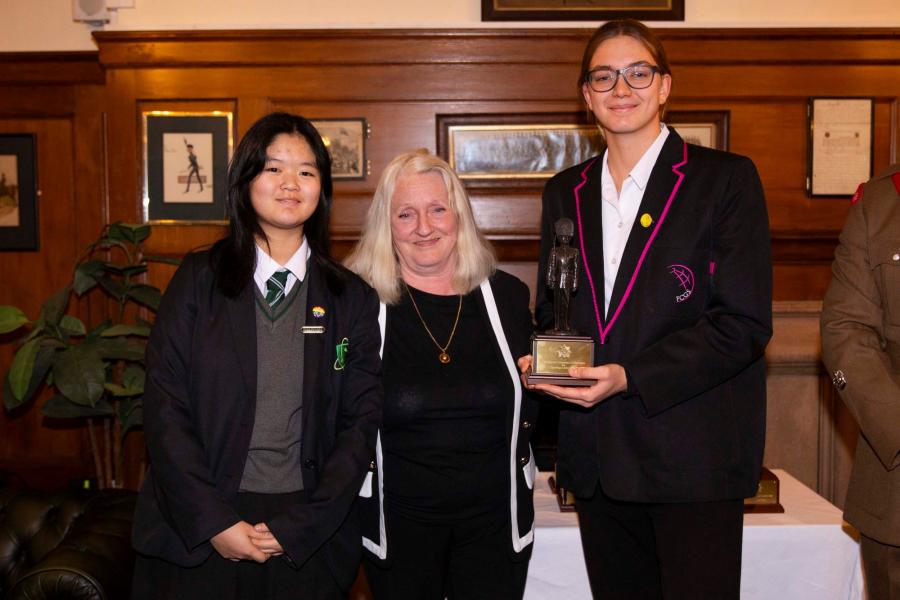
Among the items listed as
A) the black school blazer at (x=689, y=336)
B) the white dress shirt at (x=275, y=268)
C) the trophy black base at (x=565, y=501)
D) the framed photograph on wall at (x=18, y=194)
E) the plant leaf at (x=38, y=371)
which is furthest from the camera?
the framed photograph on wall at (x=18, y=194)

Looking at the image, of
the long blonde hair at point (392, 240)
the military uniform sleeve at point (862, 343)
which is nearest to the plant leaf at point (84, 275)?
the long blonde hair at point (392, 240)

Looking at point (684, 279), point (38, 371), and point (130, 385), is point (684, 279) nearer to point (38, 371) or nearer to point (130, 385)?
point (130, 385)

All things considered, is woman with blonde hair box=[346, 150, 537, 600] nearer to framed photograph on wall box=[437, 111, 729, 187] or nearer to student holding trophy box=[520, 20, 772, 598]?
student holding trophy box=[520, 20, 772, 598]

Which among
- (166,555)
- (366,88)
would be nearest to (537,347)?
(166,555)

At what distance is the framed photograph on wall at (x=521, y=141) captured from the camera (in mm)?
4520

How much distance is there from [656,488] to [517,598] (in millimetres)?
541

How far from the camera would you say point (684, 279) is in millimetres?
1858

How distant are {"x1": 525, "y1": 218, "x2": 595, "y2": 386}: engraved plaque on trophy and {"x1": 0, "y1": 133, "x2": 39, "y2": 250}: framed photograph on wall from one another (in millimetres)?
3719

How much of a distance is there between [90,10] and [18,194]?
1.07 m

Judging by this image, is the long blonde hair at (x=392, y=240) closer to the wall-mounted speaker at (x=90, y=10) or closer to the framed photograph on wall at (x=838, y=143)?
the framed photograph on wall at (x=838, y=143)

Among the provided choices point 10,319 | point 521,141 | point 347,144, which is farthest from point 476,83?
point 10,319

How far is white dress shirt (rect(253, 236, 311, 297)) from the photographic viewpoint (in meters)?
2.04

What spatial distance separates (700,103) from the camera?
4.50 m

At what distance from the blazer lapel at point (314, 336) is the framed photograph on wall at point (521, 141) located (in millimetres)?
2544
